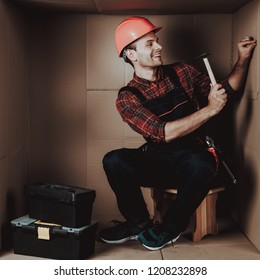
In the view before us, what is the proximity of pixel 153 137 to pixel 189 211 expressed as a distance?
477 millimetres

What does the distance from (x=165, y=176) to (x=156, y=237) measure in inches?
14.7

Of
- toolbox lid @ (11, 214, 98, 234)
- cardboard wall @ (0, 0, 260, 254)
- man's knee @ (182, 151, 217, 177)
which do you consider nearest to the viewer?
toolbox lid @ (11, 214, 98, 234)

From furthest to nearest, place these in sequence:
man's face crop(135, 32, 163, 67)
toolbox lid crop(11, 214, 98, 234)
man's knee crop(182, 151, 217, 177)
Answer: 1. man's face crop(135, 32, 163, 67)
2. man's knee crop(182, 151, 217, 177)
3. toolbox lid crop(11, 214, 98, 234)

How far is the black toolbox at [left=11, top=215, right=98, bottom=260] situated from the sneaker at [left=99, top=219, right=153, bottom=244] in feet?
0.70

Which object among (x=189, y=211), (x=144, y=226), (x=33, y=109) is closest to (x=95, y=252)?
(x=144, y=226)

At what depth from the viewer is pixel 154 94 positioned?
3.24 m

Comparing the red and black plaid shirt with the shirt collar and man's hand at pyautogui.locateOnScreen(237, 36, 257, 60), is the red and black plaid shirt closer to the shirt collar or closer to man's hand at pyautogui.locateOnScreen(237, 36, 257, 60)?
the shirt collar

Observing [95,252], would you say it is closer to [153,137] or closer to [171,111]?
[153,137]

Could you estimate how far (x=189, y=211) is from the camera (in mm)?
3039

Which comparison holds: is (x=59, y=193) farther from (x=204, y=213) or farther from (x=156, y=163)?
(x=204, y=213)

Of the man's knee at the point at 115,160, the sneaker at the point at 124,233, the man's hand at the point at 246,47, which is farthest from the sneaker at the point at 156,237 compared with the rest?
the man's hand at the point at 246,47

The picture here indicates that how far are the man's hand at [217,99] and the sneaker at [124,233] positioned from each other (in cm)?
80

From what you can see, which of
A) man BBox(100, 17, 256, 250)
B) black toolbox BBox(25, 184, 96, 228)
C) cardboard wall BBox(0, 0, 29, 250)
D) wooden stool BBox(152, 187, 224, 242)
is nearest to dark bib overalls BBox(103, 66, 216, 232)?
man BBox(100, 17, 256, 250)

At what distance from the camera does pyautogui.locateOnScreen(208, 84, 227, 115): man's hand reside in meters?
2.97
